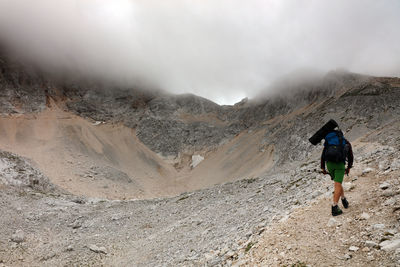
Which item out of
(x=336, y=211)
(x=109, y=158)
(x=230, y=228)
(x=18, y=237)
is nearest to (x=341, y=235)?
(x=336, y=211)

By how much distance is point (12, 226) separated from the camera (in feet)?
72.9

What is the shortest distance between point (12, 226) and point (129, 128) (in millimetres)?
62887

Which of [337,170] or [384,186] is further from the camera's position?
[384,186]

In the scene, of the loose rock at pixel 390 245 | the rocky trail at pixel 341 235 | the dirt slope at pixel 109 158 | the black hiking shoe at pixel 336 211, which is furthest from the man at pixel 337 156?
the dirt slope at pixel 109 158

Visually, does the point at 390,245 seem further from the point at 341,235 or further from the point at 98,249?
the point at 98,249

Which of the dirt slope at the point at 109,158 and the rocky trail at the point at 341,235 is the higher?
the dirt slope at the point at 109,158

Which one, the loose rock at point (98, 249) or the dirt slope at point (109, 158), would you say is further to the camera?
the dirt slope at point (109, 158)

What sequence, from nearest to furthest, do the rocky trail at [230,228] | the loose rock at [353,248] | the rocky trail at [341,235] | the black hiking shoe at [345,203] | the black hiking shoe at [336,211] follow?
1. the rocky trail at [341,235]
2. the loose rock at [353,248]
3. the rocky trail at [230,228]
4. the black hiking shoe at [336,211]
5. the black hiking shoe at [345,203]

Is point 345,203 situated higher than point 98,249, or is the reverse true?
point 345,203

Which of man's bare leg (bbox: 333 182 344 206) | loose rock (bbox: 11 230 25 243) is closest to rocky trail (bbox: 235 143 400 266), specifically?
man's bare leg (bbox: 333 182 344 206)

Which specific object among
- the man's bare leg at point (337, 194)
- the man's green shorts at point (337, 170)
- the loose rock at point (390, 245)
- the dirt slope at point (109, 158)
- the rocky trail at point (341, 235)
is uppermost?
the dirt slope at point (109, 158)

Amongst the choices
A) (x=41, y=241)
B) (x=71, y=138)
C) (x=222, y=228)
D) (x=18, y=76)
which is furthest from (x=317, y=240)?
(x=18, y=76)

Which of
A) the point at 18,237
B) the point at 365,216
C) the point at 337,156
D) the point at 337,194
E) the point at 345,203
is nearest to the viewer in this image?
the point at 365,216

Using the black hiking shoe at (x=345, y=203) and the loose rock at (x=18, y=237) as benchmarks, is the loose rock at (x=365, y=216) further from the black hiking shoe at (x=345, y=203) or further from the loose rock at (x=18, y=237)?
A: the loose rock at (x=18, y=237)
